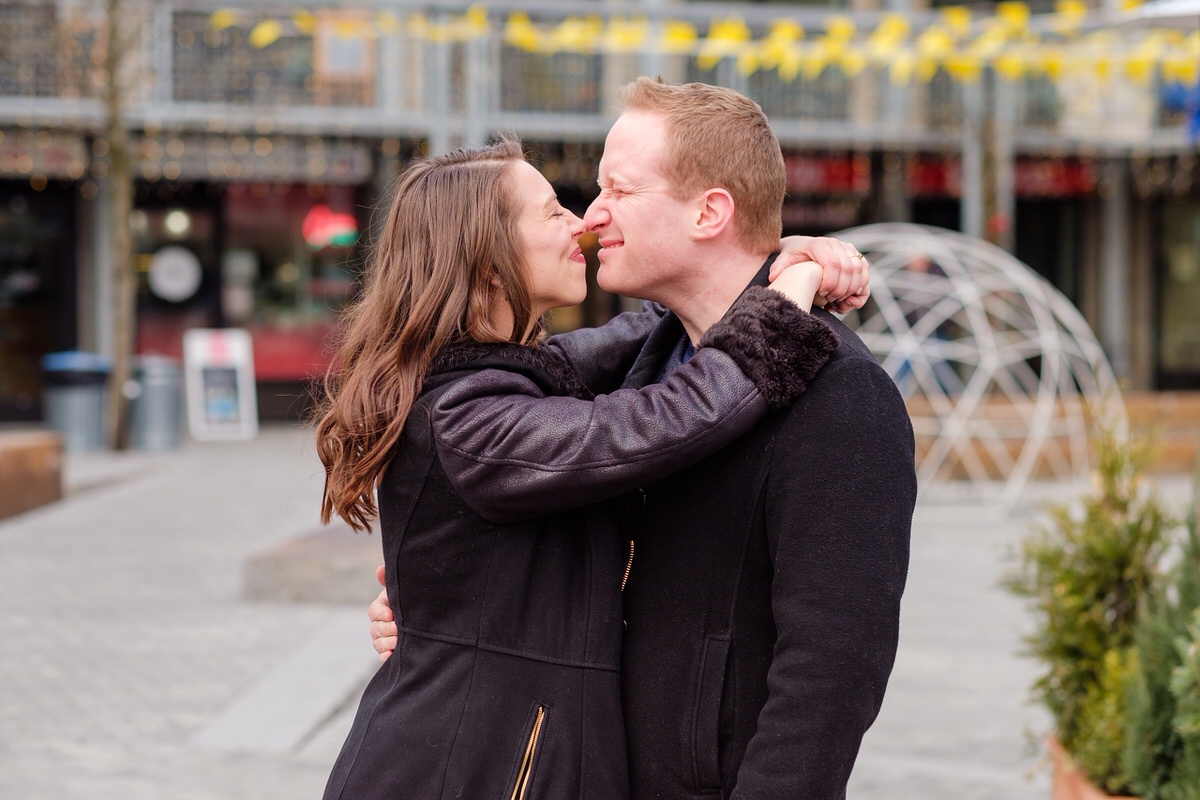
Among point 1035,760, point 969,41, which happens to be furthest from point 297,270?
point 1035,760

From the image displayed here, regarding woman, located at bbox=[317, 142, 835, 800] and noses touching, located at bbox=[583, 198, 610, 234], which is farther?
noses touching, located at bbox=[583, 198, 610, 234]

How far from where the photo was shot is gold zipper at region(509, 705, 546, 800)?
209 centimetres

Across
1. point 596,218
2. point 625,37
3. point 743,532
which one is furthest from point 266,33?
point 743,532

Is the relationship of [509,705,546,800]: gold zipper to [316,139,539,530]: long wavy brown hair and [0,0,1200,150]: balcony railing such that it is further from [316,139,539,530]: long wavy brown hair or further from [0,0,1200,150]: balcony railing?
[0,0,1200,150]: balcony railing

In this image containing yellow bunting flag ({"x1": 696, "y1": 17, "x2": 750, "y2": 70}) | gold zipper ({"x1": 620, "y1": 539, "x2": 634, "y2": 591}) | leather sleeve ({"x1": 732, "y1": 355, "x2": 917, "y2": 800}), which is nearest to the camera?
leather sleeve ({"x1": 732, "y1": 355, "x2": 917, "y2": 800})

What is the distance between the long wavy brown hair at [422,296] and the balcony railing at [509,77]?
37.1 feet

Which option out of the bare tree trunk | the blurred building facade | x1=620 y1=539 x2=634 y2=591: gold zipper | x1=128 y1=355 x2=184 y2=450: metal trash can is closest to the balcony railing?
the blurred building facade

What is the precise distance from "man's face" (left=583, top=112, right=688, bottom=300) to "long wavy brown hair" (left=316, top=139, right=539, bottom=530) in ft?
0.49

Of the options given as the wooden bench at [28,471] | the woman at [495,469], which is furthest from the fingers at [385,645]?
the wooden bench at [28,471]

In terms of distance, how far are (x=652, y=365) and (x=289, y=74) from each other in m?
16.9

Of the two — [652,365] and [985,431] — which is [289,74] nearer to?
[985,431]

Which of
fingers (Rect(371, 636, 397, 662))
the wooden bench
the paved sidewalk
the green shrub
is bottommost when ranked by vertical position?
the paved sidewalk

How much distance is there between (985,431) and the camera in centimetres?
1397

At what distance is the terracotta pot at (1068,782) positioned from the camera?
3.80 meters
